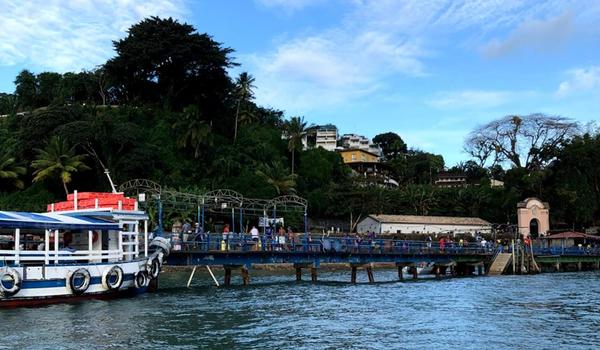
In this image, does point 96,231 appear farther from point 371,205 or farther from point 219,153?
point 371,205

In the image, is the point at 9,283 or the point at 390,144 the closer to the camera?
the point at 9,283

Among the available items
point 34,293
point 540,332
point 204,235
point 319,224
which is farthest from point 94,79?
point 540,332

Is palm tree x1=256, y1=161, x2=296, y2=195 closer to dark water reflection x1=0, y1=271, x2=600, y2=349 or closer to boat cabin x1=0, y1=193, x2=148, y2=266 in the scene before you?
dark water reflection x1=0, y1=271, x2=600, y2=349

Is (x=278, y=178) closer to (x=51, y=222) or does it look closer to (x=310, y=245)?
(x=310, y=245)

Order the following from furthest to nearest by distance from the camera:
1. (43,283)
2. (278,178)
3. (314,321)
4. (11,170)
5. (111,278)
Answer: (278,178) → (11,170) → (111,278) → (43,283) → (314,321)

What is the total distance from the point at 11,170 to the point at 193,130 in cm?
2034

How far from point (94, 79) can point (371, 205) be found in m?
43.5

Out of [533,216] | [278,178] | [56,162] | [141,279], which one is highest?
[56,162]

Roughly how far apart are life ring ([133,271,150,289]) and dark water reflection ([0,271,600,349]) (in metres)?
0.63

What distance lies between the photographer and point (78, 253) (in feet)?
90.4

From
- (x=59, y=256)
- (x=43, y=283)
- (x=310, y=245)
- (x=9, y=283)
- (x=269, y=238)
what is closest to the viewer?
(x=9, y=283)

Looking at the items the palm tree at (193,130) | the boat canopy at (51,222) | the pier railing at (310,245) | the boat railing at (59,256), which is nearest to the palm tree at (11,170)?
the palm tree at (193,130)

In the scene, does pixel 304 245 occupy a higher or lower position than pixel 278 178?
lower

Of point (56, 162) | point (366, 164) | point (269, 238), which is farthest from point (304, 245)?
point (366, 164)
